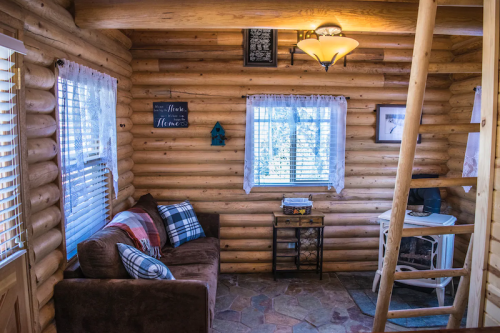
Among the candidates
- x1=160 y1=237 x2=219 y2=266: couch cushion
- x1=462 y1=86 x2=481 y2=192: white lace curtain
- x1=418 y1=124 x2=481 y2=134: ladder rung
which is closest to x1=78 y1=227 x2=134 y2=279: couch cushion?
x1=160 y1=237 x2=219 y2=266: couch cushion

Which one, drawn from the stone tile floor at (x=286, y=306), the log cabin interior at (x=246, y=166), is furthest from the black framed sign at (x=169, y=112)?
the stone tile floor at (x=286, y=306)

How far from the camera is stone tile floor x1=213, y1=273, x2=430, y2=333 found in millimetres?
3680

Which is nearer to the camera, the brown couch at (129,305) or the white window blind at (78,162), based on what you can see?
the brown couch at (129,305)

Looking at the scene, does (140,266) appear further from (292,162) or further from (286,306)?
(292,162)

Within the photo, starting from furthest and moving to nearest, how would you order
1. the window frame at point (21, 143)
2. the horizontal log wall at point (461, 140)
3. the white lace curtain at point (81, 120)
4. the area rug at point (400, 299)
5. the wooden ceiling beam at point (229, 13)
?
the horizontal log wall at point (461, 140) → the area rug at point (400, 299) → the wooden ceiling beam at point (229, 13) → the white lace curtain at point (81, 120) → the window frame at point (21, 143)

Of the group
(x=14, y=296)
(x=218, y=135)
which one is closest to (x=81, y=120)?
(x=14, y=296)

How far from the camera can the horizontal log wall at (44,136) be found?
2479 mm

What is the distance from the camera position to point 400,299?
4.25 m

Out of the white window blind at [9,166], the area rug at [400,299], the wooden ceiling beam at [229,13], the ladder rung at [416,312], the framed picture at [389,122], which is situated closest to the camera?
the ladder rung at [416,312]

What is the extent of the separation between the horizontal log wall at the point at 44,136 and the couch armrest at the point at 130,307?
0.15 m

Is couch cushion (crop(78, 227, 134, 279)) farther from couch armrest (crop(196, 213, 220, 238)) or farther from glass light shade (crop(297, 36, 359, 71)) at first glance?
glass light shade (crop(297, 36, 359, 71))

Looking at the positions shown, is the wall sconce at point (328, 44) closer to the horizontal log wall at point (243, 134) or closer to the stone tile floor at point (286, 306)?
the horizontal log wall at point (243, 134)

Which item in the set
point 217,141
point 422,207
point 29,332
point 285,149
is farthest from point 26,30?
point 422,207

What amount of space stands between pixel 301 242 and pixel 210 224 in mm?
1297
